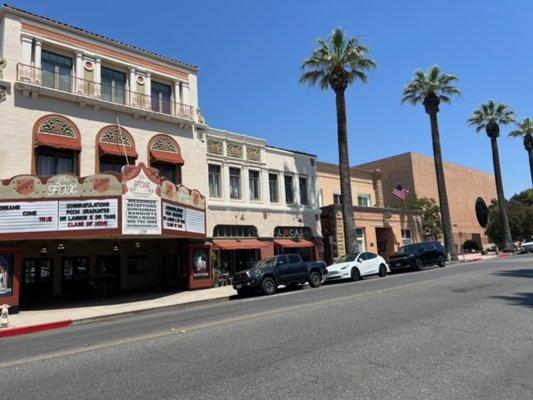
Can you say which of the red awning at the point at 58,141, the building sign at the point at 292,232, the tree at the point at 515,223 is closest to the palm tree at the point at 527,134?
the tree at the point at 515,223

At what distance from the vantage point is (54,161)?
22.5 m

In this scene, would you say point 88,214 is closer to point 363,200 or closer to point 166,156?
point 166,156

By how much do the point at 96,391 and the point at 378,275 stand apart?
2372cm

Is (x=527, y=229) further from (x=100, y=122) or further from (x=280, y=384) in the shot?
(x=280, y=384)

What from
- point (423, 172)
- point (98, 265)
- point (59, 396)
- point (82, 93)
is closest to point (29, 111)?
point (82, 93)

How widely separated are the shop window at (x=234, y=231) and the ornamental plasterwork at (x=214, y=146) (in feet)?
14.9

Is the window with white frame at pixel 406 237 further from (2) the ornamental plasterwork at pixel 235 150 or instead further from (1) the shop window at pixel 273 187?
(2) the ornamental plasterwork at pixel 235 150

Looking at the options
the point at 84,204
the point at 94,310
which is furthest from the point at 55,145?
the point at 94,310

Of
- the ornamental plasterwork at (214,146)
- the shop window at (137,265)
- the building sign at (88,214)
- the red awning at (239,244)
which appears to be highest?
the ornamental plasterwork at (214,146)

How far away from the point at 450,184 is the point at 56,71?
165 ft

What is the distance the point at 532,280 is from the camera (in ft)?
56.5

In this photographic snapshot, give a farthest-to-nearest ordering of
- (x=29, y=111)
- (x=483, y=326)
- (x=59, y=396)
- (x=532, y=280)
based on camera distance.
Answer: (x=29, y=111)
(x=532, y=280)
(x=483, y=326)
(x=59, y=396)

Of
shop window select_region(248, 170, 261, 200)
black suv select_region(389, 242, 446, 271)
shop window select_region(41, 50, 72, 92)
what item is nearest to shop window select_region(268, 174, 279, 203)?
shop window select_region(248, 170, 261, 200)

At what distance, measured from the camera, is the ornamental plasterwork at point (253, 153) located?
31.3 m
